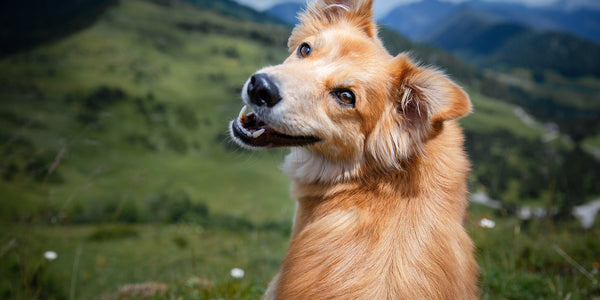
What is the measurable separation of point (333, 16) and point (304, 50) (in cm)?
62

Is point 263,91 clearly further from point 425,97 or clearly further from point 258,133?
point 425,97

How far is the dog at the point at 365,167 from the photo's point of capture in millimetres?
1920

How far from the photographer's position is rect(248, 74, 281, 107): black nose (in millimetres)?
2295

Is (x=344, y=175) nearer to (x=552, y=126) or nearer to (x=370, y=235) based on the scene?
(x=370, y=235)

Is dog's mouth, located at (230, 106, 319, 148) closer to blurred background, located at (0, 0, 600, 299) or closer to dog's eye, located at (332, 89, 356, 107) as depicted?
dog's eye, located at (332, 89, 356, 107)

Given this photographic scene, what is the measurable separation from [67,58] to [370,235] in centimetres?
1210

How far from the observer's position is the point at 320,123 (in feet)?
8.09

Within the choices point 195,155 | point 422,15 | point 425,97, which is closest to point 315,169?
point 425,97

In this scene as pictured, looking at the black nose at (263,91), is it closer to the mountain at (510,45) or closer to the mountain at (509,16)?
the mountain at (509,16)

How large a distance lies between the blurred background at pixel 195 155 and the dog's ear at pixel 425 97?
1.04 feet

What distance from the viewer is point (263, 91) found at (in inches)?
91.8

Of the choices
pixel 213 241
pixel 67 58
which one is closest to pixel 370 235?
pixel 213 241

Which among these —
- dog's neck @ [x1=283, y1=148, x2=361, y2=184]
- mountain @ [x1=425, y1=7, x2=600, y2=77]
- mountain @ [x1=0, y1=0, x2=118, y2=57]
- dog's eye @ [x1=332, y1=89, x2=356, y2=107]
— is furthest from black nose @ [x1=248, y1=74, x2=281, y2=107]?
mountain @ [x1=425, y1=7, x2=600, y2=77]

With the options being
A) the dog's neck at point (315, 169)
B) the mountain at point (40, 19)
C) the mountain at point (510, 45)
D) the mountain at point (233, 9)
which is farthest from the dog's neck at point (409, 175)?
the mountain at point (510, 45)
